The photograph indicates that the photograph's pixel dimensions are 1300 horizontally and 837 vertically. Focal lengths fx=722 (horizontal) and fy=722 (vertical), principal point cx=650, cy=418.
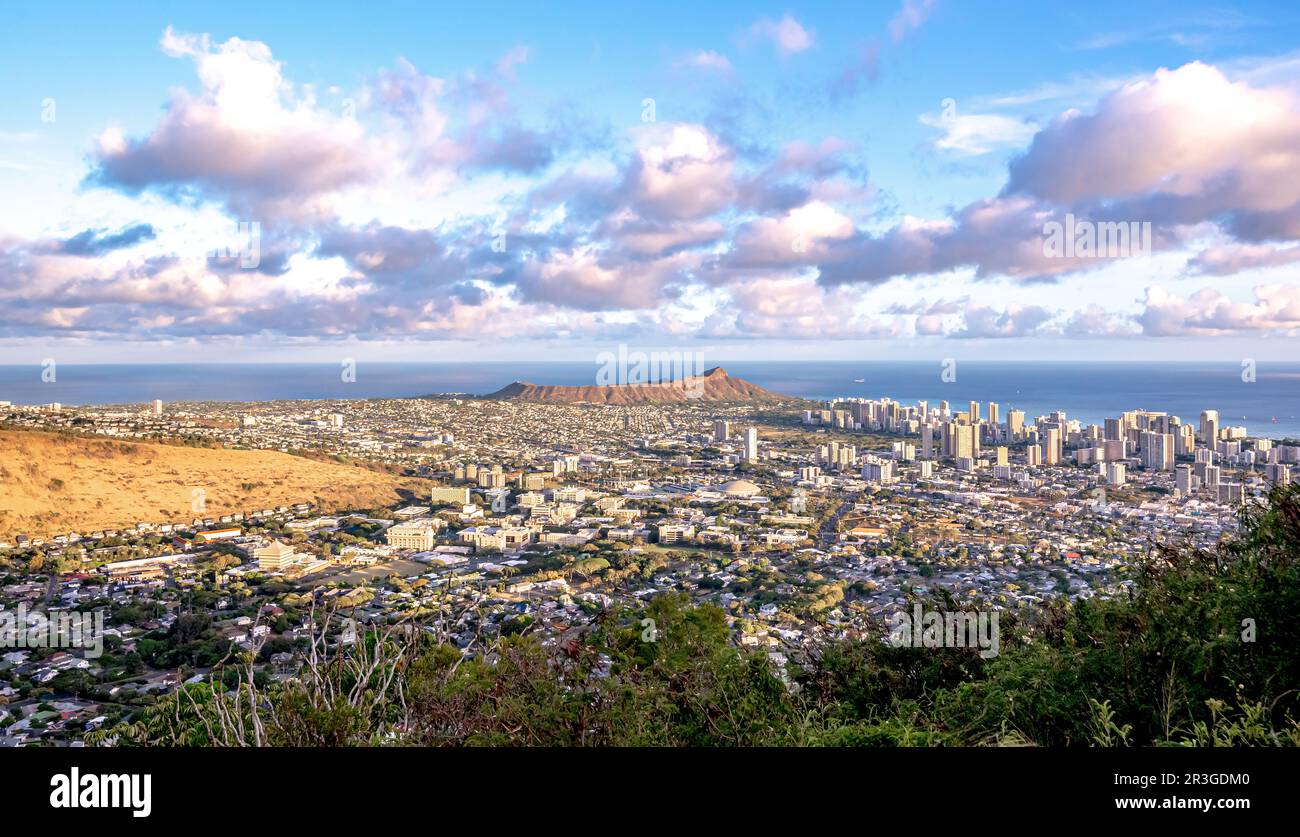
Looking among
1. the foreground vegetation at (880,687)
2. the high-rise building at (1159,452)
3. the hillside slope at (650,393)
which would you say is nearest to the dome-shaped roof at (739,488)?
the high-rise building at (1159,452)

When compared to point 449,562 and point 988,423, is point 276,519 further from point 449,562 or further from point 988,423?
point 988,423

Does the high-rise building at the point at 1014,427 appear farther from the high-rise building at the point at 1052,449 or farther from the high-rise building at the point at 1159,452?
the high-rise building at the point at 1159,452

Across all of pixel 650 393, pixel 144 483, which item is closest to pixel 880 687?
pixel 144 483

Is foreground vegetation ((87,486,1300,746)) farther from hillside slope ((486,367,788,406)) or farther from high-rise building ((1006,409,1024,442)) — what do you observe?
hillside slope ((486,367,788,406))

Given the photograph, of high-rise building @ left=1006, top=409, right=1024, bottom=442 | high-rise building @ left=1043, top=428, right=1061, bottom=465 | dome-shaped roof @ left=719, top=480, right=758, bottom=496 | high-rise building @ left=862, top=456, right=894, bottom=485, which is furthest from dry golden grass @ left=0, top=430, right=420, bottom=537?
high-rise building @ left=1006, top=409, right=1024, bottom=442

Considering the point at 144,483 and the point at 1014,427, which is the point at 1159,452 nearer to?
the point at 1014,427
